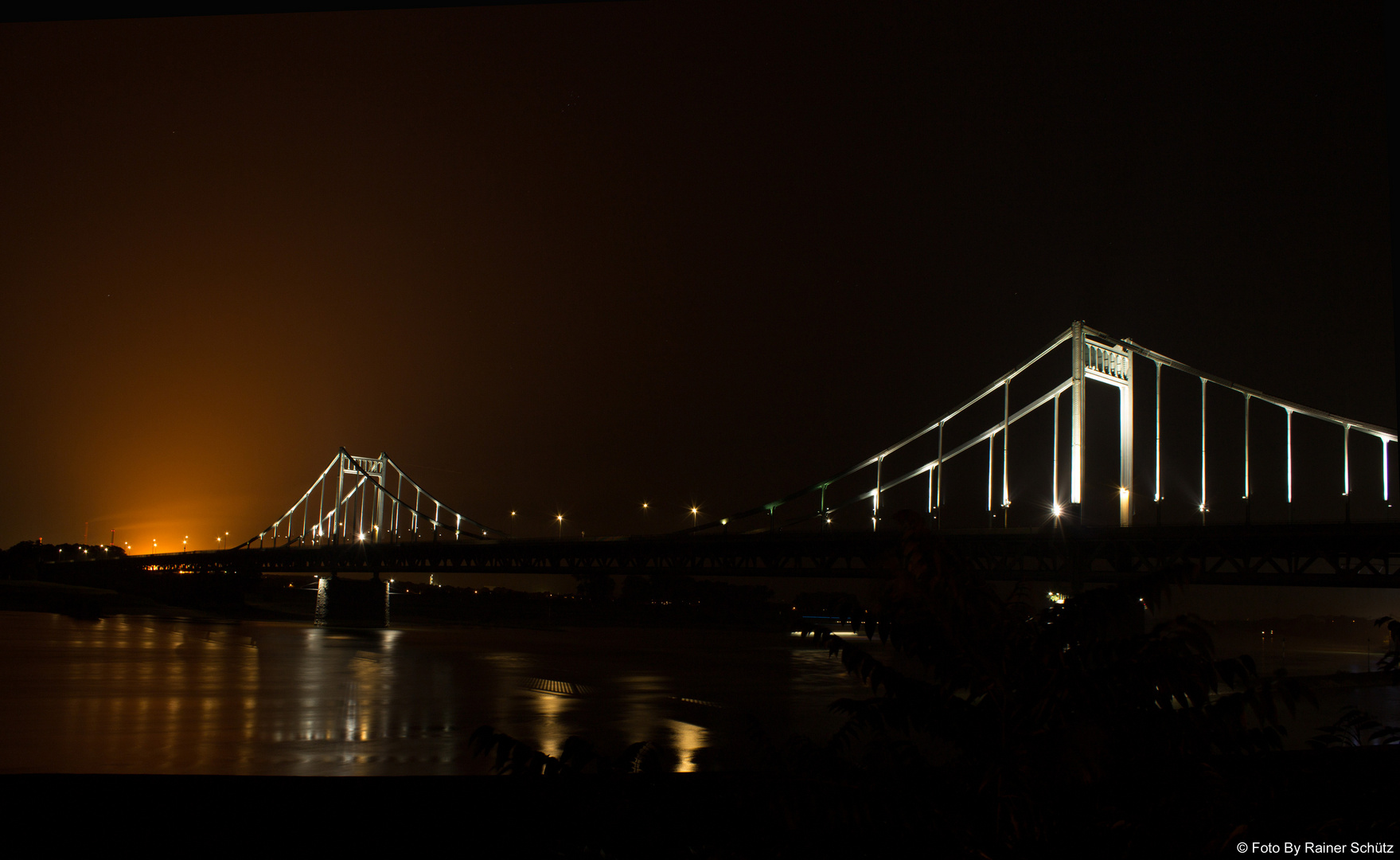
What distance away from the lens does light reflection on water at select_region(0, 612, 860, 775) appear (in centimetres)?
1393

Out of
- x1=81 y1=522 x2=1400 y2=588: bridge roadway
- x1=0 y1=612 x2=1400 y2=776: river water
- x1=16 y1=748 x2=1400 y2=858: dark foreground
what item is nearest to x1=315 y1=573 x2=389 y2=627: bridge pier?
x1=81 y1=522 x2=1400 y2=588: bridge roadway

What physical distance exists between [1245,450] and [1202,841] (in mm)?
36797

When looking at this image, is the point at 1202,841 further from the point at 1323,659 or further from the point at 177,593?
the point at 177,593

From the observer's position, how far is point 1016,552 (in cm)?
3591

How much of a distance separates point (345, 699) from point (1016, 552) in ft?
76.8

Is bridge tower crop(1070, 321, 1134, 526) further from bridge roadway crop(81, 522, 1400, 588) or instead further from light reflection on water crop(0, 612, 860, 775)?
light reflection on water crop(0, 612, 860, 775)

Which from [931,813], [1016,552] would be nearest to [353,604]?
[1016,552]

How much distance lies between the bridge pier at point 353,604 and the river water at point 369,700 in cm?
2105

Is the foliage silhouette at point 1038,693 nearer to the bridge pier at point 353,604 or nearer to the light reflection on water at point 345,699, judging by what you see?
the light reflection on water at point 345,699

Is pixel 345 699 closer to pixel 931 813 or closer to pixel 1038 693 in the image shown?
pixel 931 813

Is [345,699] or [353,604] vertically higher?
[345,699]

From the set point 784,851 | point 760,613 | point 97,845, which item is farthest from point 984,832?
point 760,613

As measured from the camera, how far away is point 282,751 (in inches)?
563

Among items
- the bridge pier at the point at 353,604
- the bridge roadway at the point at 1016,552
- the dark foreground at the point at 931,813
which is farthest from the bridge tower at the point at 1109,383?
the bridge pier at the point at 353,604
